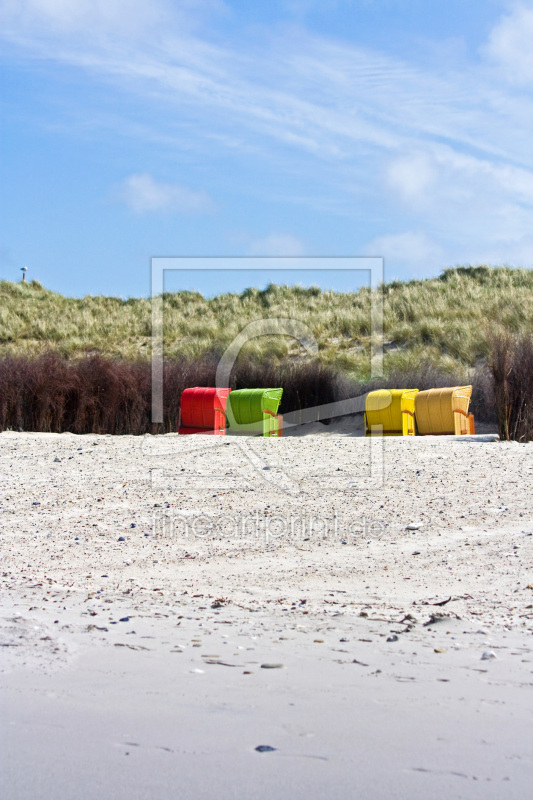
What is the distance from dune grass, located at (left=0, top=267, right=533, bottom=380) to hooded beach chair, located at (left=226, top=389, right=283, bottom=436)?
6.22 m

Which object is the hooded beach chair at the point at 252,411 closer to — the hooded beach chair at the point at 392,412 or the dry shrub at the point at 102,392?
the hooded beach chair at the point at 392,412

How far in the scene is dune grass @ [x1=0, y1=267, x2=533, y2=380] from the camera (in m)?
25.8

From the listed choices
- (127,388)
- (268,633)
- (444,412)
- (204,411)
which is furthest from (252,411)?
(268,633)

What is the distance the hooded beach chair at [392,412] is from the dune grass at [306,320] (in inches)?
242

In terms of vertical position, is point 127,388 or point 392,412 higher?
point 127,388

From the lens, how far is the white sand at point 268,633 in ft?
8.29

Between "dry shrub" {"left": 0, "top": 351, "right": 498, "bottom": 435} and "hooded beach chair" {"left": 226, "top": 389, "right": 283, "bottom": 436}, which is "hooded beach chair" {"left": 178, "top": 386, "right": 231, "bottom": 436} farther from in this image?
"dry shrub" {"left": 0, "top": 351, "right": 498, "bottom": 435}

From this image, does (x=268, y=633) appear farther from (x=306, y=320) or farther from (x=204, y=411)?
(x=306, y=320)

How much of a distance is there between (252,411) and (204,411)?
1.00 metres

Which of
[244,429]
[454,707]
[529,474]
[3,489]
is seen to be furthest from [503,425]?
[454,707]

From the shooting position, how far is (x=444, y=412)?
13984mm

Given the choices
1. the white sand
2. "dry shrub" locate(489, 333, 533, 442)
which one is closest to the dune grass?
"dry shrub" locate(489, 333, 533, 442)

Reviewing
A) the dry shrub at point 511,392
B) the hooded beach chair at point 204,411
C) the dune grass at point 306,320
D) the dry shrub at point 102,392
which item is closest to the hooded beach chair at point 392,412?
the dry shrub at point 511,392

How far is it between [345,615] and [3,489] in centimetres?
511
